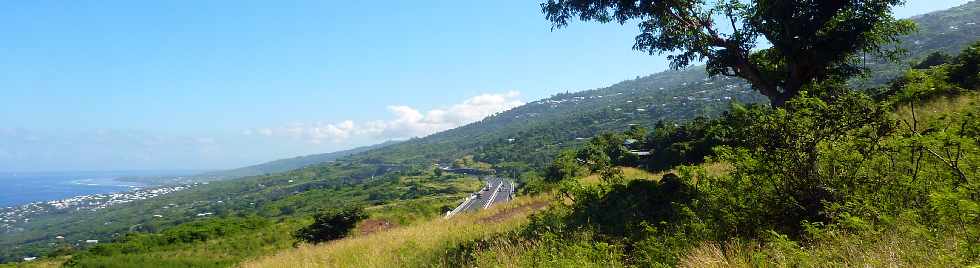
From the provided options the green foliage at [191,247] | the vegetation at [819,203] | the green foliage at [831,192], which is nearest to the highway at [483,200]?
the green foliage at [191,247]

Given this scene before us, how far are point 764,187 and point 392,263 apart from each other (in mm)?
6542

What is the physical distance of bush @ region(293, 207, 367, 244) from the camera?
28.4 metres

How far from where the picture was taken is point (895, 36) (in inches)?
441

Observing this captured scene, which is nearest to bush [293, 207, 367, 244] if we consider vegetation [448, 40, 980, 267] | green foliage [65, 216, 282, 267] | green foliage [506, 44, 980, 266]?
green foliage [65, 216, 282, 267]

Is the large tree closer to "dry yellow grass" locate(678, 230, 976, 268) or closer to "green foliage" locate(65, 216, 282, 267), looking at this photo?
"dry yellow grass" locate(678, 230, 976, 268)

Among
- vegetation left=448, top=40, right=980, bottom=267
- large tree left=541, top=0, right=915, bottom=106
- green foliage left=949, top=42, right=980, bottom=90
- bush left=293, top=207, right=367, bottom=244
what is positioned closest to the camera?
vegetation left=448, top=40, right=980, bottom=267

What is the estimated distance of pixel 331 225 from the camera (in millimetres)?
28891

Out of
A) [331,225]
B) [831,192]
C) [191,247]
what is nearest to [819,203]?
[831,192]

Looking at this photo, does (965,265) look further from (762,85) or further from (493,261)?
(762,85)

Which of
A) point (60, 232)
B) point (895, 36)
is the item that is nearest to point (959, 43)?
point (895, 36)

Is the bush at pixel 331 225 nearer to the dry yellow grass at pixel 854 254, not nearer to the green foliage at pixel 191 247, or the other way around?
the green foliage at pixel 191 247

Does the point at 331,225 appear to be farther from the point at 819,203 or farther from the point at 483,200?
the point at 483,200

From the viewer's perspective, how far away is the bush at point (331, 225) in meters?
28.4

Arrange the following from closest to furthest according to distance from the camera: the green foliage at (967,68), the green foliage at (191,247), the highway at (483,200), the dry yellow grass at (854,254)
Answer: the dry yellow grass at (854,254), the green foliage at (967,68), the green foliage at (191,247), the highway at (483,200)
